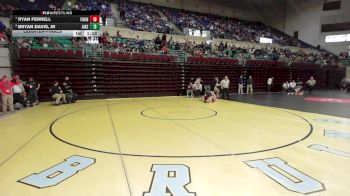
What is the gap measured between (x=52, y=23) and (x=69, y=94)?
446 cm

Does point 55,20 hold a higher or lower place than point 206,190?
higher

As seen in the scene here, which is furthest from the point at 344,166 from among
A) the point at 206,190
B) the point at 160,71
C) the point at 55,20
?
the point at 160,71

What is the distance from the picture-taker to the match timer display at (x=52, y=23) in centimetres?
846

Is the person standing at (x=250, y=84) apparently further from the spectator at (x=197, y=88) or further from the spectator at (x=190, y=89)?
the spectator at (x=190, y=89)

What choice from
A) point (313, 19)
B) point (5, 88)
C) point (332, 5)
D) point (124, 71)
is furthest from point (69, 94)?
point (332, 5)

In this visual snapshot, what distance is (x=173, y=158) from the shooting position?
4328 mm

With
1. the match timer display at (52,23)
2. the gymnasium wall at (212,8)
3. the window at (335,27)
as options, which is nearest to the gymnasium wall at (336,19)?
the window at (335,27)

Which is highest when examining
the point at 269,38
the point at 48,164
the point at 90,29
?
the point at 269,38

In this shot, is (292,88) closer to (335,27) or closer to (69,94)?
(69,94)

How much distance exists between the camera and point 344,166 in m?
4.04

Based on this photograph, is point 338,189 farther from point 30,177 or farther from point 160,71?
point 160,71

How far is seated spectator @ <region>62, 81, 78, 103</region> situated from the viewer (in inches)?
476

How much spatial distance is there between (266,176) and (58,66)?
12636mm

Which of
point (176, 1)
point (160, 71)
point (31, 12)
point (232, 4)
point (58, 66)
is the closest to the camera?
point (31, 12)
